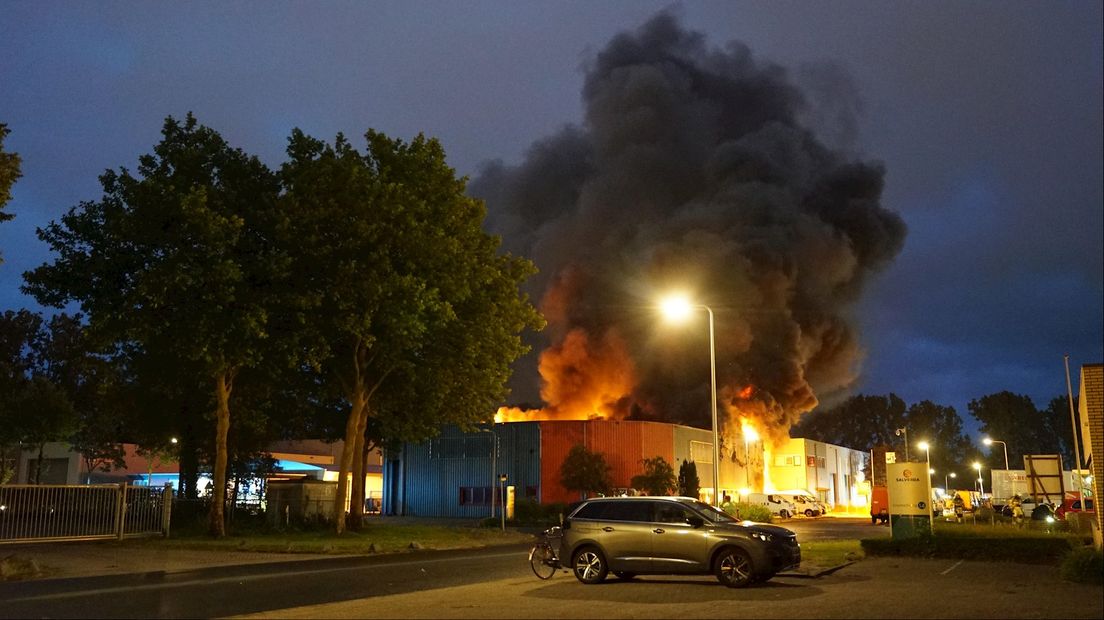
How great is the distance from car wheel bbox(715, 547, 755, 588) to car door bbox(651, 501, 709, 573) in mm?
313

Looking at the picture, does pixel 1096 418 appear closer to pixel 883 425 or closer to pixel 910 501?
pixel 910 501

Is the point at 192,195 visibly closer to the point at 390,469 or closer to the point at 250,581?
the point at 250,581

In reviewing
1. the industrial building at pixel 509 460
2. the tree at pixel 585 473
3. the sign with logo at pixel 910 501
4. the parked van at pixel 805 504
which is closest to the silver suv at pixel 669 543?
the sign with logo at pixel 910 501

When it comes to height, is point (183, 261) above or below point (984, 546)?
above

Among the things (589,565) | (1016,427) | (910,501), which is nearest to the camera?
(589,565)

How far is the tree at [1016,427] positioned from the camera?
142000 mm

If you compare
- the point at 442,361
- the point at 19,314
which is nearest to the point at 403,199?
the point at 442,361

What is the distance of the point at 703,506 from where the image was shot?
17938mm

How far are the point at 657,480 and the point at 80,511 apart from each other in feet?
117

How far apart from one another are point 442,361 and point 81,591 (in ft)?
61.9

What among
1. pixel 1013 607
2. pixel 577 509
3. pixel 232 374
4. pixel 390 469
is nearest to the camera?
pixel 1013 607

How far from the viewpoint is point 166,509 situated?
1288 inches

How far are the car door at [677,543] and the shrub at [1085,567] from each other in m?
6.87

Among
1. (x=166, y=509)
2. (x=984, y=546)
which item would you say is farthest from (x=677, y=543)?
(x=166, y=509)
